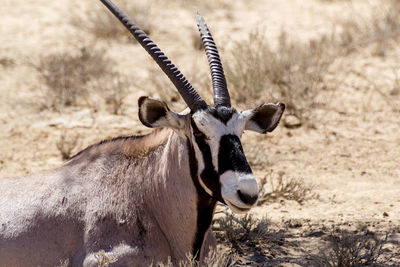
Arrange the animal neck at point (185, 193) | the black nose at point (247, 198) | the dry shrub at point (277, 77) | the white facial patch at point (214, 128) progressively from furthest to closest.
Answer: the dry shrub at point (277, 77), the animal neck at point (185, 193), the white facial patch at point (214, 128), the black nose at point (247, 198)

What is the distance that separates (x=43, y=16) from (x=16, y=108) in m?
3.41

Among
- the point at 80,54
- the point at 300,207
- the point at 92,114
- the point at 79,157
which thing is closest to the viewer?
the point at 79,157

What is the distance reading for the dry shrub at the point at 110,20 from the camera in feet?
36.9

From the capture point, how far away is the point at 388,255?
17.7 ft

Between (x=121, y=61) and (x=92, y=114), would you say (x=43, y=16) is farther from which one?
(x=92, y=114)

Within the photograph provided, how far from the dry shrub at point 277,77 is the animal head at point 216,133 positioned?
4312 mm

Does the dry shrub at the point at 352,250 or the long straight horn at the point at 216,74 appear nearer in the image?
the long straight horn at the point at 216,74

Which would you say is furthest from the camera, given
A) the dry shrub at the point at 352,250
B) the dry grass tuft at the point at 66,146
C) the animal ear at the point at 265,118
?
the dry grass tuft at the point at 66,146

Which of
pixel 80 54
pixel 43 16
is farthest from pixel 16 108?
pixel 43 16

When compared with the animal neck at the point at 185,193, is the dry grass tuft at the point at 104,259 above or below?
below

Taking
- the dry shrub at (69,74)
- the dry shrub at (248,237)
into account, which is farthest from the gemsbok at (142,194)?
the dry shrub at (69,74)

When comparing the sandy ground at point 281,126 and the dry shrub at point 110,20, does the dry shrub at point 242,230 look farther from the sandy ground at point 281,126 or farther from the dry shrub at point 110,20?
the dry shrub at point 110,20

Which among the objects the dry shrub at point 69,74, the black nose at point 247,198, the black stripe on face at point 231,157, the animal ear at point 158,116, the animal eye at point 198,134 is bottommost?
the dry shrub at point 69,74

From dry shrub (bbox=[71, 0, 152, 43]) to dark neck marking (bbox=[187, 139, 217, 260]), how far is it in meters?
7.07
